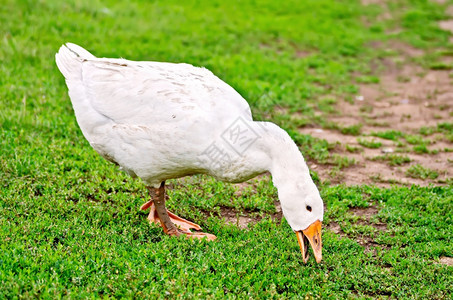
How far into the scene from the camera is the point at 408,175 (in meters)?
6.55

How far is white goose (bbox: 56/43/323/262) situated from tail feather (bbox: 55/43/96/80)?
0.01m

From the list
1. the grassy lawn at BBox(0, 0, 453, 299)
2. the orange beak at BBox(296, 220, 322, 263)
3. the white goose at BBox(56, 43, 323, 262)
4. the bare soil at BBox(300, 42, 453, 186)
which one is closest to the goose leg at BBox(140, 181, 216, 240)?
the white goose at BBox(56, 43, 323, 262)

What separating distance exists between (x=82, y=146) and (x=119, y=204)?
1.40 metres

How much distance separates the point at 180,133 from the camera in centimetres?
424

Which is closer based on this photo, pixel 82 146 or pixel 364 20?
pixel 82 146

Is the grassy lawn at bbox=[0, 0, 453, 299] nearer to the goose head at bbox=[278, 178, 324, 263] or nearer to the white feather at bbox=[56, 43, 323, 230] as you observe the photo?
the goose head at bbox=[278, 178, 324, 263]

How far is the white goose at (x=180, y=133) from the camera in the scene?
164 inches

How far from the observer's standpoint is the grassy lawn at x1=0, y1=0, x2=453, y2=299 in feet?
13.5

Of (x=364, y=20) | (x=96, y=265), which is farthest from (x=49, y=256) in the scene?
(x=364, y=20)

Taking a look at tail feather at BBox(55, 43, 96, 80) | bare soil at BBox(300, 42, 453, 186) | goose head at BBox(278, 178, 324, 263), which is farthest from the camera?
bare soil at BBox(300, 42, 453, 186)

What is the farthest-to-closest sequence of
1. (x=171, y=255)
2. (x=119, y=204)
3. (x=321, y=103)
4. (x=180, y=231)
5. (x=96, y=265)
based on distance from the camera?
(x=321, y=103), (x=119, y=204), (x=180, y=231), (x=171, y=255), (x=96, y=265)

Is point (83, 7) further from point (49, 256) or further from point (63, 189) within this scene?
point (49, 256)

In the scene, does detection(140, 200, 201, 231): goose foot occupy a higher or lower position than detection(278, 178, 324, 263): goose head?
lower

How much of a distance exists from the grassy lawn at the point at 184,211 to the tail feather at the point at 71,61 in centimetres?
116
